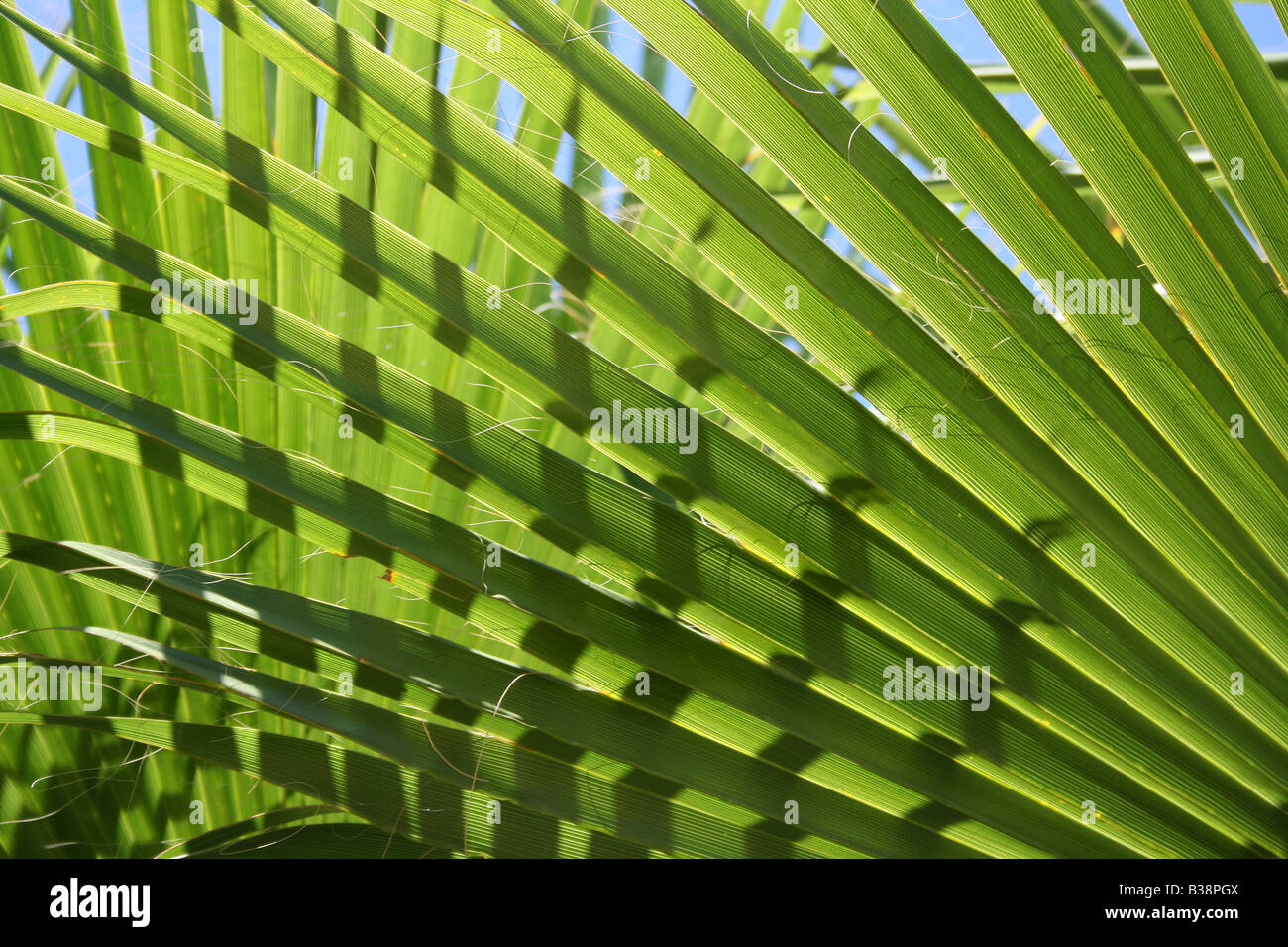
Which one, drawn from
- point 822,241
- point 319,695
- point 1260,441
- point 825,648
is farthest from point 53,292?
point 1260,441

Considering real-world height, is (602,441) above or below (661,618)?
above

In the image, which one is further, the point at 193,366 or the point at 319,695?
the point at 193,366

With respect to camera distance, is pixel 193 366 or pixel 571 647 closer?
pixel 571 647

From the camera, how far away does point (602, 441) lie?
0.83 m
